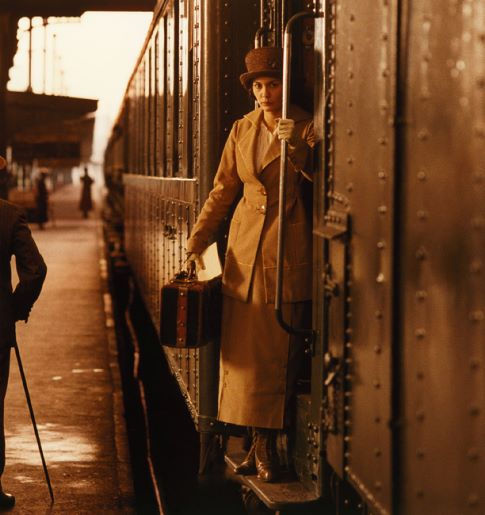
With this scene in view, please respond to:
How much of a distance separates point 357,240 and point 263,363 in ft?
4.85

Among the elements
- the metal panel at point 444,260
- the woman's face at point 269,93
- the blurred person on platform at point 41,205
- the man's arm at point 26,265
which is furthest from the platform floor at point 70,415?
the blurred person on platform at point 41,205

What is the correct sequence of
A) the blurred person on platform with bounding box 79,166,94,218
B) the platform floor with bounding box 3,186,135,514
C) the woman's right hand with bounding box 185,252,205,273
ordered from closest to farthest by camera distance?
the woman's right hand with bounding box 185,252,205,273
the platform floor with bounding box 3,186,135,514
the blurred person on platform with bounding box 79,166,94,218

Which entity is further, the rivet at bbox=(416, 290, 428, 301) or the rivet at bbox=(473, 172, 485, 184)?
the rivet at bbox=(416, 290, 428, 301)

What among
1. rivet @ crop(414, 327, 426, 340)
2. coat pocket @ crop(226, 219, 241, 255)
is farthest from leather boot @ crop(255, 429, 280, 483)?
rivet @ crop(414, 327, 426, 340)

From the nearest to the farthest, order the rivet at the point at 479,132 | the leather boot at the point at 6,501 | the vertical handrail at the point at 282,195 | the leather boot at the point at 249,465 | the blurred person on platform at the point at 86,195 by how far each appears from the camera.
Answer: the rivet at the point at 479,132, the vertical handrail at the point at 282,195, the leather boot at the point at 249,465, the leather boot at the point at 6,501, the blurred person on platform at the point at 86,195

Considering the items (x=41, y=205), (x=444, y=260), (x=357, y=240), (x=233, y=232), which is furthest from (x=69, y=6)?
(x=444, y=260)

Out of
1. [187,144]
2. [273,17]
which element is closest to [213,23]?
[273,17]

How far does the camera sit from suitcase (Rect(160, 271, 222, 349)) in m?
5.18

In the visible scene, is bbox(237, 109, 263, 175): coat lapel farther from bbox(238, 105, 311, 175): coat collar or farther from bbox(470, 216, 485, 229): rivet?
bbox(470, 216, 485, 229): rivet

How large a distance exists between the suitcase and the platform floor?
1313 mm

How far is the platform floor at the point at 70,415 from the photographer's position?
645 cm

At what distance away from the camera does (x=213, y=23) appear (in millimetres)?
5766

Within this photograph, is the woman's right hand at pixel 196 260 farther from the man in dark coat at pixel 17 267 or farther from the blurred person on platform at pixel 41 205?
the blurred person on platform at pixel 41 205

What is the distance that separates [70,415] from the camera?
28.2 ft
